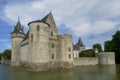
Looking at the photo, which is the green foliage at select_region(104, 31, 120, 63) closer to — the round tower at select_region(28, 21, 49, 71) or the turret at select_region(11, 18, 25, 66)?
the round tower at select_region(28, 21, 49, 71)

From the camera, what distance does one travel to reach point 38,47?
72.1ft

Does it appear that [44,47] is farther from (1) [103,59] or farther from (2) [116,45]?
(2) [116,45]

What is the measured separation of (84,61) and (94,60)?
322 centimetres

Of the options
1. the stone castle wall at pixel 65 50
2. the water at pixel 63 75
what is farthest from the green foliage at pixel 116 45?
the water at pixel 63 75

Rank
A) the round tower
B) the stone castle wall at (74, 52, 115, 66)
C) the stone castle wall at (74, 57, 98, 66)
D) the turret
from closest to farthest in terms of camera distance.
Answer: the round tower
the stone castle wall at (74, 57, 98, 66)
the stone castle wall at (74, 52, 115, 66)
the turret

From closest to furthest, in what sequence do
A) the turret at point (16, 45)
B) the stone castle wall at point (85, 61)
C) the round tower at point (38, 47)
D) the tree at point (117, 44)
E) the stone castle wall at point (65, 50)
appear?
the round tower at point (38, 47) < the stone castle wall at point (65, 50) < the stone castle wall at point (85, 61) < the turret at point (16, 45) < the tree at point (117, 44)

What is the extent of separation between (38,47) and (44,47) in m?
0.94

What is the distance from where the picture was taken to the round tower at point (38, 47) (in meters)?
21.8

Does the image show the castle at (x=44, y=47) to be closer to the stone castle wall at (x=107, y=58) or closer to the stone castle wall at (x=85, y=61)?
the stone castle wall at (x=85, y=61)

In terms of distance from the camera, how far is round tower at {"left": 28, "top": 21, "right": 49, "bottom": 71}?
2184 centimetres

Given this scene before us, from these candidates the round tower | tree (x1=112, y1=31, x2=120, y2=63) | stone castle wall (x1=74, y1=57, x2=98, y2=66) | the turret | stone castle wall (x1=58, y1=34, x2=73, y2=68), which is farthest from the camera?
tree (x1=112, y1=31, x2=120, y2=63)

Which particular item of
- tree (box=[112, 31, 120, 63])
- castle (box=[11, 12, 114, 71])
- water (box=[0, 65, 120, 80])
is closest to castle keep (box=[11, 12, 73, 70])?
castle (box=[11, 12, 114, 71])

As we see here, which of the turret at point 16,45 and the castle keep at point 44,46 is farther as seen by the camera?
the turret at point 16,45

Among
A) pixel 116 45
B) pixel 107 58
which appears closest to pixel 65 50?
pixel 107 58
